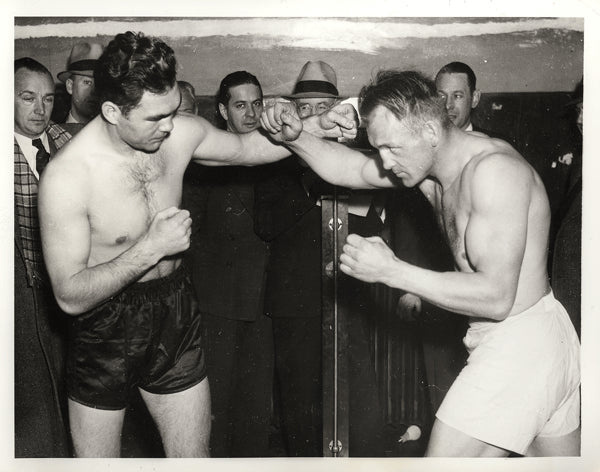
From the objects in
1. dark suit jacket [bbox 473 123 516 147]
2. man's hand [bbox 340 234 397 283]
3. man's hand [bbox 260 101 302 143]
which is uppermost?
man's hand [bbox 260 101 302 143]

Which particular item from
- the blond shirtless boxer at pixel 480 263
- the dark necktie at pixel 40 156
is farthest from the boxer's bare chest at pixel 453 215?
the dark necktie at pixel 40 156

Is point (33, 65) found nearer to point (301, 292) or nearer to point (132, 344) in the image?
point (132, 344)

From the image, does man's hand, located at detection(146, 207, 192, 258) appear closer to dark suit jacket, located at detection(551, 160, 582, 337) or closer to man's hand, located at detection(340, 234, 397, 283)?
man's hand, located at detection(340, 234, 397, 283)

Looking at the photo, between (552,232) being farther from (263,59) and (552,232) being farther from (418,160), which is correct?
(263,59)

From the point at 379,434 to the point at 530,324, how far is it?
1.71 ft

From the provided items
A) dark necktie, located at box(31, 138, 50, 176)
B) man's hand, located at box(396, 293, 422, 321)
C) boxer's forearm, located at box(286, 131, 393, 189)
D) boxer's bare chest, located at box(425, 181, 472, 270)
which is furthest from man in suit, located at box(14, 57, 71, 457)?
boxer's bare chest, located at box(425, 181, 472, 270)

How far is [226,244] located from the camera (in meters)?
2.17

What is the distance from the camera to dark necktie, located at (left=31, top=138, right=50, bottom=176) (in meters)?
2.15

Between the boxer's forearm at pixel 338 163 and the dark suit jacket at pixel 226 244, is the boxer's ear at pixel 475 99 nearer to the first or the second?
the boxer's forearm at pixel 338 163

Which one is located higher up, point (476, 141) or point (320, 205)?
point (476, 141)

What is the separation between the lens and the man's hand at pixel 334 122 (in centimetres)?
216

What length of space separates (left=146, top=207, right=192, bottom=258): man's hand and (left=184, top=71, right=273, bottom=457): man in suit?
0.20 ft

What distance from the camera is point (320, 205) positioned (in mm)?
2186
